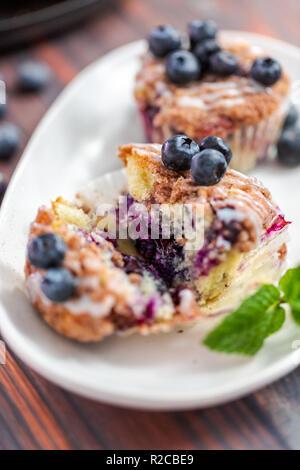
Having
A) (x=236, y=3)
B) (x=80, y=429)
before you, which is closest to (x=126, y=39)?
(x=236, y=3)

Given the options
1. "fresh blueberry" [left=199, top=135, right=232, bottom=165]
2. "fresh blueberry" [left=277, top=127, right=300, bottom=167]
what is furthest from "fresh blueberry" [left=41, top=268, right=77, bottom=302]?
"fresh blueberry" [left=277, top=127, right=300, bottom=167]

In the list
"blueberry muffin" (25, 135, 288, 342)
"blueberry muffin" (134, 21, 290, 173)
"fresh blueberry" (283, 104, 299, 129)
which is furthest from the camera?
"fresh blueberry" (283, 104, 299, 129)

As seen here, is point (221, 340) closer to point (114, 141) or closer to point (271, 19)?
point (114, 141)

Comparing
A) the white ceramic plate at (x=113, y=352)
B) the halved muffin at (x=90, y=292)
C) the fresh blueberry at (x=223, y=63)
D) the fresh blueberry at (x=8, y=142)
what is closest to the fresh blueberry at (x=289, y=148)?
the white ceramic plate at (x=113, y=352)

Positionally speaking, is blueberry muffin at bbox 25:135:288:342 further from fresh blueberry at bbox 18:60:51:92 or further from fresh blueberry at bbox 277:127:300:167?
fresh blueberry at bbox 18:60:51:92

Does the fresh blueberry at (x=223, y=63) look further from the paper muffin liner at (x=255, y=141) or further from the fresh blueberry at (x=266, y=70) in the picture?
the paper muffin liner at (x=255, y=141)
